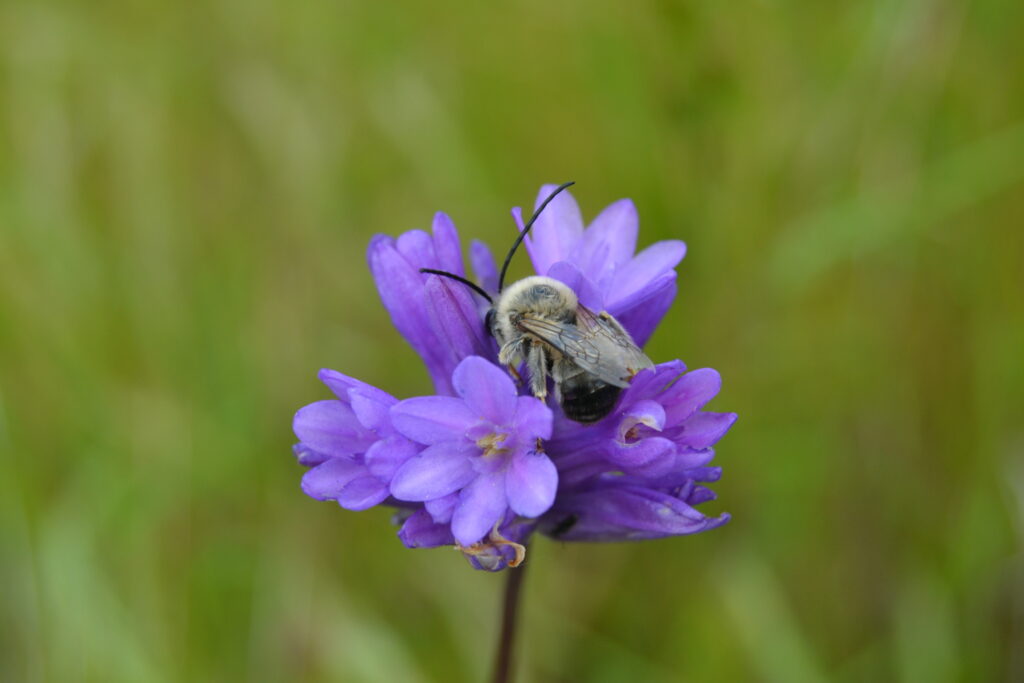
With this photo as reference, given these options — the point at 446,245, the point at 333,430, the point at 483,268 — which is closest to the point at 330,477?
the point at 333,430

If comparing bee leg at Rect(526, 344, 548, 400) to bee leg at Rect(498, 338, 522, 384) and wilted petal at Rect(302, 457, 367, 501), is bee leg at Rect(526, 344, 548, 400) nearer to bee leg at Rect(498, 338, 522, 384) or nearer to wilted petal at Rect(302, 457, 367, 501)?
bee leg at Rect(498, 338, 522, 384)

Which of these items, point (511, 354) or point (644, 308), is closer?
point (511, 354)

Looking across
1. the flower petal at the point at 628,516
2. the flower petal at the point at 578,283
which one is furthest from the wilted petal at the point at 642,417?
the flower petal at the point at 578,283

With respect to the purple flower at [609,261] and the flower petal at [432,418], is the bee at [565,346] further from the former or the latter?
the flower petal at [432,418]

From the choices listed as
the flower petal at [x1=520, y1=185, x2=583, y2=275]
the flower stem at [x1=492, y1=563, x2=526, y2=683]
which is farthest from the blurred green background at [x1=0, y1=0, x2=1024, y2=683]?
the flower petal at [x1=520, y1=185, x2=583, y2=275]

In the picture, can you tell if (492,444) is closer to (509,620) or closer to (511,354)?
(511,354)

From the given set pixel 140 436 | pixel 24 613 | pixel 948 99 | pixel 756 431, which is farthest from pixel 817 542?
pixel 24 613
